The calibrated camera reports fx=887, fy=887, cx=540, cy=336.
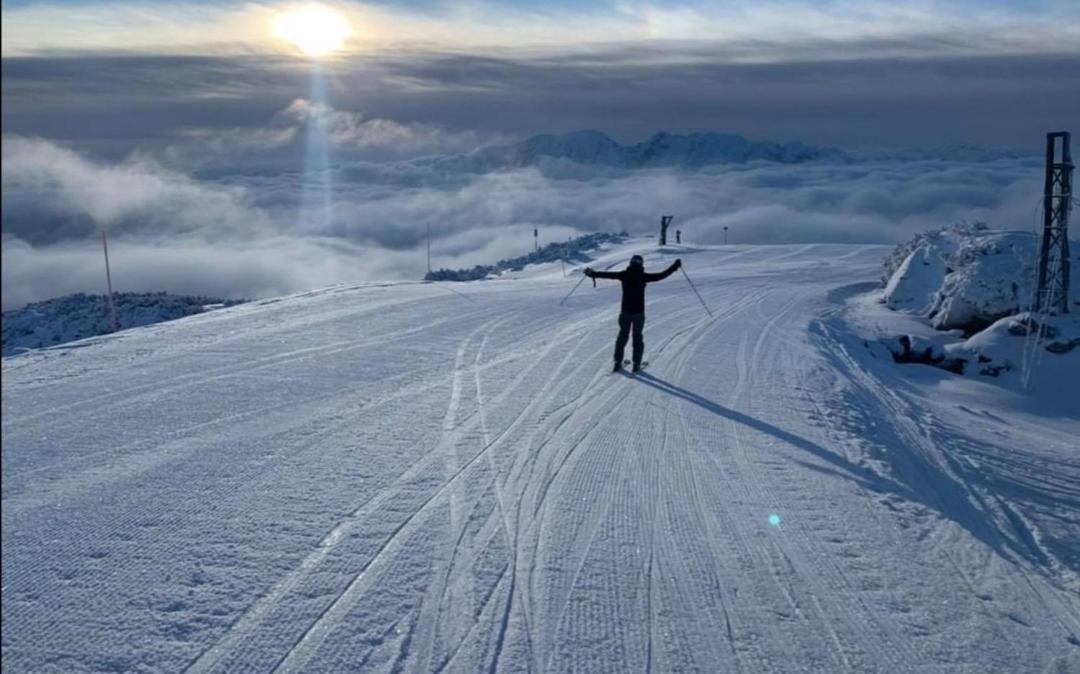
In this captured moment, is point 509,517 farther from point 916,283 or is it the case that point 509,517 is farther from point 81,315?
point 81,315

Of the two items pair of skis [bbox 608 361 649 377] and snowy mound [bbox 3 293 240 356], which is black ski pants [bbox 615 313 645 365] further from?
snowy mound [bbox 3 293 240 356]

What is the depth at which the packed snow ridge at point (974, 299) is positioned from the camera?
1909 centimetres

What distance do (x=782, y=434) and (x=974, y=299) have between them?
14.7 m

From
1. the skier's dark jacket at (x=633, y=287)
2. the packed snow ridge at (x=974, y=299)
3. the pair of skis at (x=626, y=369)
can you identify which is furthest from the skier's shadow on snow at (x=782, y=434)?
the packed snow ridge at (x=974, y=299)

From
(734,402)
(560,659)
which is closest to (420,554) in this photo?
(560,659)

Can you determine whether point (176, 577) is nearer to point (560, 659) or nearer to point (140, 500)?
point (140, 500)

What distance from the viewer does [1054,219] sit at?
2091cm

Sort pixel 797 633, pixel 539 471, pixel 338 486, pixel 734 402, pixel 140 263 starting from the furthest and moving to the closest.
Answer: pixel 140 263 < pixel 734 402 < pixel 539 471 < pixel 338 486 < pixel 797 633

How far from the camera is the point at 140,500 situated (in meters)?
7.28

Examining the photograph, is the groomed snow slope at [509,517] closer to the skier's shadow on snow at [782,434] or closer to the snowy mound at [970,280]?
the skier's shadow on snow at [782,434]

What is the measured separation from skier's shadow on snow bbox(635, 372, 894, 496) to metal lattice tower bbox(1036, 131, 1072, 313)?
1236 cm

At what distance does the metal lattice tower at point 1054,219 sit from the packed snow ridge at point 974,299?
40 centimetres

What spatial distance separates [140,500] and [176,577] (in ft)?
5.30

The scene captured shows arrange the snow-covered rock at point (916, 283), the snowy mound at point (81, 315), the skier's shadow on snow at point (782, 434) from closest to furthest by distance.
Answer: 1. the skier's shadow on snow at point (782, 434)
2. the snow-covered rock at point (916, 283)
3. the snowy mound at point (81, 315)
